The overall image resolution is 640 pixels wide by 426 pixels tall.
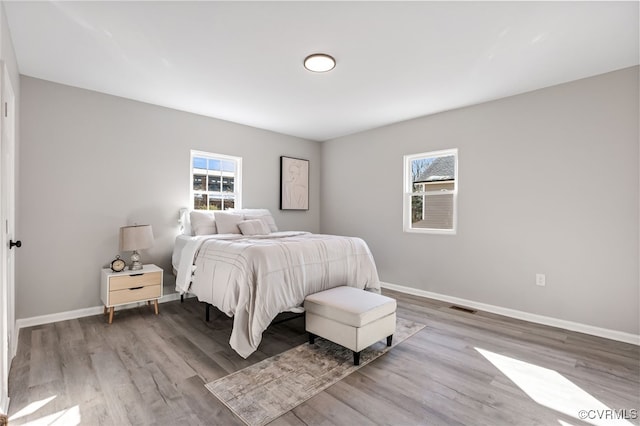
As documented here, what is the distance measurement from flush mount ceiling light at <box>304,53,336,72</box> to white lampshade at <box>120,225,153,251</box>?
8.11 feet

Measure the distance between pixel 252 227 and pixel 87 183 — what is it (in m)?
1.88

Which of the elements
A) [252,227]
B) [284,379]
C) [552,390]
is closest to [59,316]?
[252,227]

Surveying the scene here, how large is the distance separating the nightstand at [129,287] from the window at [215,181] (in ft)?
3.90

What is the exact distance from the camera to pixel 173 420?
1703 mm

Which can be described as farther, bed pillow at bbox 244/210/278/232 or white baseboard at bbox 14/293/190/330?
bed pillow at bbox 244/210/278/232

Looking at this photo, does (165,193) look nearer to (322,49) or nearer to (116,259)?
(116,259)

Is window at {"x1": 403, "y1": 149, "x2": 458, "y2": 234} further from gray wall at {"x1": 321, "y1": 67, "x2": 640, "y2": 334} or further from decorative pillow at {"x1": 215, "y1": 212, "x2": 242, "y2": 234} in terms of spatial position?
decorative pillow at {"x1": 215, "y1": 212, "x2": 242, "y2": 234}

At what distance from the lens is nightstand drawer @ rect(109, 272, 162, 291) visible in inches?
126

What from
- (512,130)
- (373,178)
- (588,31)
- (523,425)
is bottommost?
(523,425)

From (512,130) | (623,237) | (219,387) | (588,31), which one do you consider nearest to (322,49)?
(588,31)

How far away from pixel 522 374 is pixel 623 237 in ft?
5.74

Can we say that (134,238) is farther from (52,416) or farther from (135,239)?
(52,416)

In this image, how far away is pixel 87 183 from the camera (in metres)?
3.40

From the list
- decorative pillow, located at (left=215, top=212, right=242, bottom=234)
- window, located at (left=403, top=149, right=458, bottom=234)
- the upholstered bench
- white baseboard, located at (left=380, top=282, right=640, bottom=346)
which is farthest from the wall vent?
decorative pillow, located at (left=215, top=212, right=242, bottom=234)
